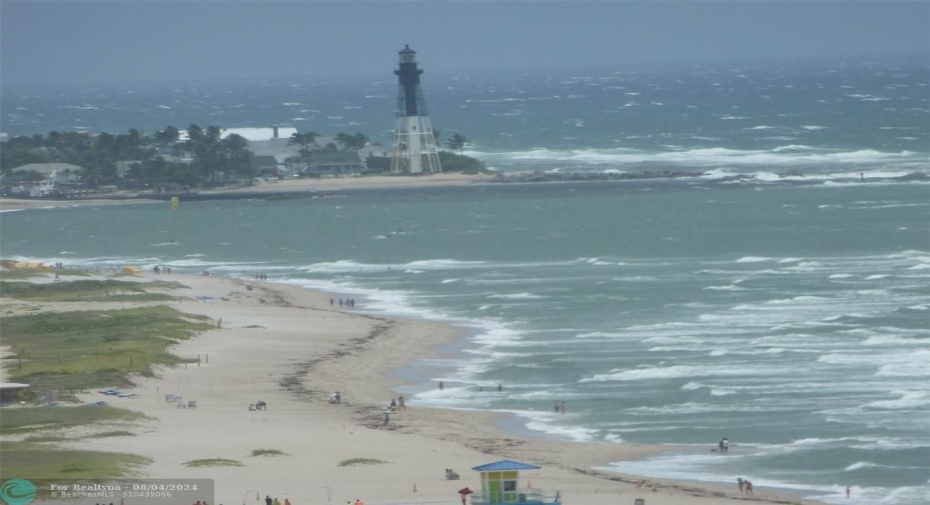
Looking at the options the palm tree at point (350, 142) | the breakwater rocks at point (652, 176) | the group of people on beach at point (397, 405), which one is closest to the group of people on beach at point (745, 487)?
the group of people on beach at point (397, 405)

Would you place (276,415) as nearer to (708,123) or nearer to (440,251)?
(440,251)

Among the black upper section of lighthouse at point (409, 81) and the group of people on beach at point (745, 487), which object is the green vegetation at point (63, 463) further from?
the black upper section of lighthouse at point (409, 81)

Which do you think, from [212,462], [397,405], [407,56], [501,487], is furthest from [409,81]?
[501,487]

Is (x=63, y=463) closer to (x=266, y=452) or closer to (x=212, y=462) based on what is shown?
(x=212, y=462)

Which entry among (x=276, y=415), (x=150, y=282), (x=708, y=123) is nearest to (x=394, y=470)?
(x=276, y=415)

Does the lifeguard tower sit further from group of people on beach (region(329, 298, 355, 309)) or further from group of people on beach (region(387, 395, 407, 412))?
group of people on beach (region(329, 298, 355, 309))
